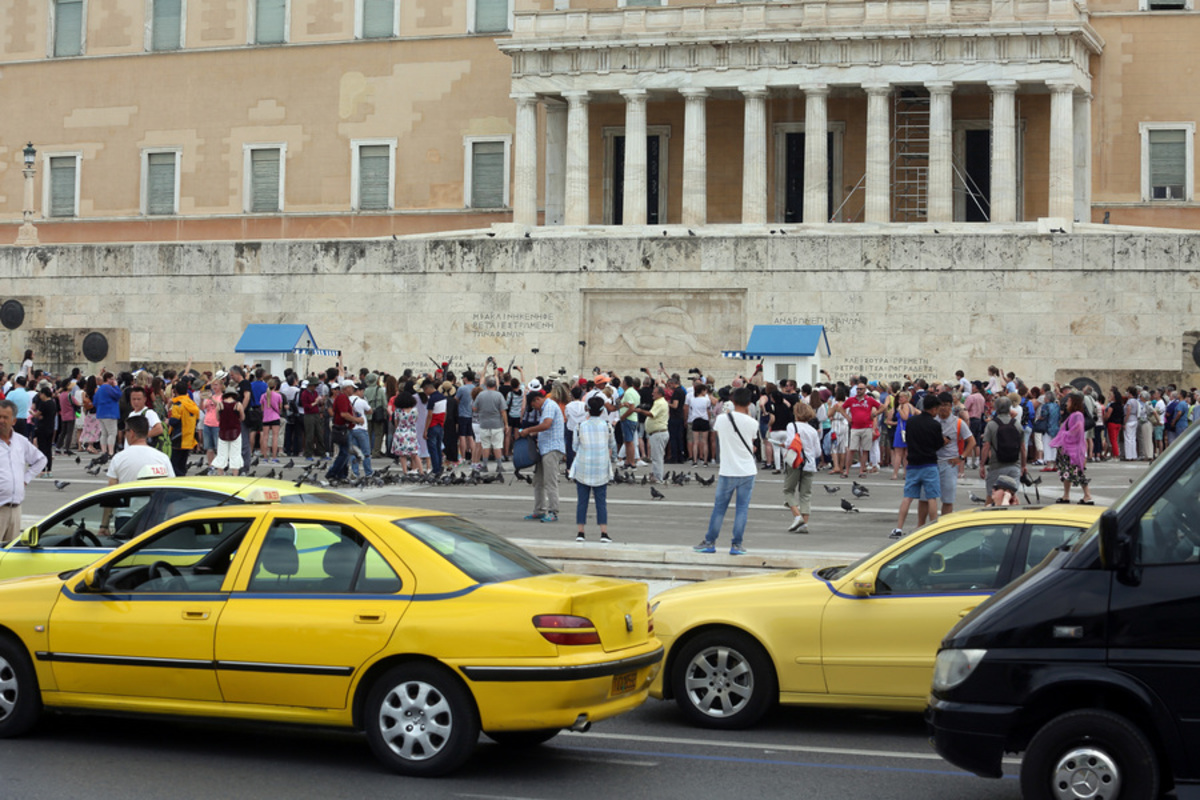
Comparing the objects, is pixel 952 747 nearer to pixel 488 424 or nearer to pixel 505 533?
pixel 505 533

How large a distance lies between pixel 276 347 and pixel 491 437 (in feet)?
30.9

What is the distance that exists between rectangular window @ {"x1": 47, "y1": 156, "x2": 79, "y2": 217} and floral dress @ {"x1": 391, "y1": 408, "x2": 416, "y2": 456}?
39325mm

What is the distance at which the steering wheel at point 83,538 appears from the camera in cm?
1059

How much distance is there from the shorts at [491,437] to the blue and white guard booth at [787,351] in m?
7.10

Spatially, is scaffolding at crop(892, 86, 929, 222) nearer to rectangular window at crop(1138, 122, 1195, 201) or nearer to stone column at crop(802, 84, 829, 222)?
stone column at crop(802, 84, 829, 222)

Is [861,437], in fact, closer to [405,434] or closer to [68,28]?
[405,434]

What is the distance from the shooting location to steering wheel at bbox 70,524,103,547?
1059 centimetres

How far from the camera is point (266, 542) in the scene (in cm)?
805

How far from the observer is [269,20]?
2194 inches

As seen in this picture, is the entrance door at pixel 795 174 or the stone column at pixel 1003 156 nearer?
the stone column at pixel 1003 156

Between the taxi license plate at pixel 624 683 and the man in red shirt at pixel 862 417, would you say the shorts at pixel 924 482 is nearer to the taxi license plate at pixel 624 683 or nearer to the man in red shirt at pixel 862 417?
the taxi license plate at pixel 624 683

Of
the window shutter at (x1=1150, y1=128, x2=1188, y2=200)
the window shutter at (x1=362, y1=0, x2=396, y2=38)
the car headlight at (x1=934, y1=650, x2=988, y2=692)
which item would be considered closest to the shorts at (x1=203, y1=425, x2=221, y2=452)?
the car headlight at (x1=934, y1=650, x2=988, y2=692)

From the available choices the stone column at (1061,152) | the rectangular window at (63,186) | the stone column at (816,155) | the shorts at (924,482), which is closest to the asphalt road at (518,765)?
the shorts at (924,482)

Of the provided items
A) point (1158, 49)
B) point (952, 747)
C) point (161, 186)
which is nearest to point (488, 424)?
point (952, 747)
